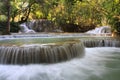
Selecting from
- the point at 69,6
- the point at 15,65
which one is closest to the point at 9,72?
the point at 15,65

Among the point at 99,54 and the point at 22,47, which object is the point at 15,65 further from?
the point at 99,54

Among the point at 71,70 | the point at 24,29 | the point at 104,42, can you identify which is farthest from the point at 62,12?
the point at 71,70

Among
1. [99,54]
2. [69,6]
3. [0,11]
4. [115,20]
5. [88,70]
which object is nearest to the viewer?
[88,70]

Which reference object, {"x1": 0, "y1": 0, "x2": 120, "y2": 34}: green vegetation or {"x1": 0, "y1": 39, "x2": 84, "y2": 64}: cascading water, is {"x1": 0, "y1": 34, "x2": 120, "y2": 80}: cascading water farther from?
{"x1": 0, "y1": 0, "x2": 120, "y2": 34}: green vegetation

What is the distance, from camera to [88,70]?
6980 mm

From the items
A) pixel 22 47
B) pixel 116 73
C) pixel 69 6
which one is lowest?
pixel 116 73

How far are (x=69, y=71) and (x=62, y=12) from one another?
39.0 feet

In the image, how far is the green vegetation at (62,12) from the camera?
1532cm

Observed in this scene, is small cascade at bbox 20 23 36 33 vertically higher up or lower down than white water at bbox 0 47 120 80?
higher up

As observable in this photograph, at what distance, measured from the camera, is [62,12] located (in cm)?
1816

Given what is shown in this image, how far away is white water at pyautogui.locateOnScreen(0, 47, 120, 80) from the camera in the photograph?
6127 millimetres

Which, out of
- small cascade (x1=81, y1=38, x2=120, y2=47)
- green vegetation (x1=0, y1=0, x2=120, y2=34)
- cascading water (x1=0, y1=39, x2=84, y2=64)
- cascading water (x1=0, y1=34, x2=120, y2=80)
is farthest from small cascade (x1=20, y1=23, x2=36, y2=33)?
cascading water (x1=0, y1=39, x2=84, y2=64)

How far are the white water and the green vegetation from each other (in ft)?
25.7

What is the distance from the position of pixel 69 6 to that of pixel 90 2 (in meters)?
2.83
